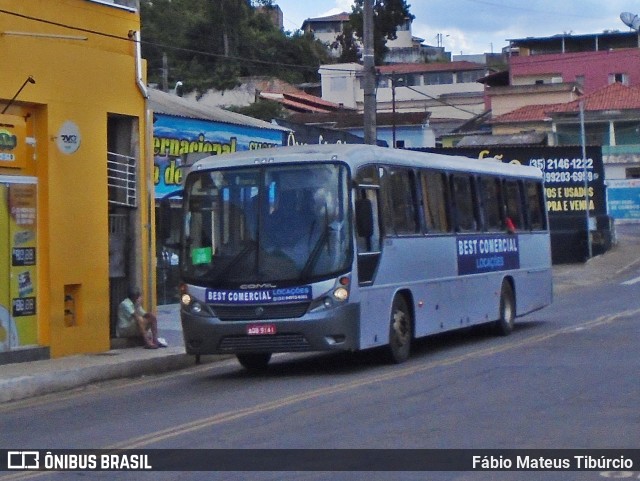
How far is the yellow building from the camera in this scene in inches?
663

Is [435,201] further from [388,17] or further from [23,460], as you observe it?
[388,17]

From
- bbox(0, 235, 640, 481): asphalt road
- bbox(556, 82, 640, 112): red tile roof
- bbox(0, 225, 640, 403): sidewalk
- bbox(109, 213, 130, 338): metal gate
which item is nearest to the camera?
bbox(0, 235, 640, 481): asphalt road

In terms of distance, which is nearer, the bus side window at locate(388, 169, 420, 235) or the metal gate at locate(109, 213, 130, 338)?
the bus side window at locate(388, 169, 420, 235)

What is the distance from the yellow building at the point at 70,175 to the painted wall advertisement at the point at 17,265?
0.01 m

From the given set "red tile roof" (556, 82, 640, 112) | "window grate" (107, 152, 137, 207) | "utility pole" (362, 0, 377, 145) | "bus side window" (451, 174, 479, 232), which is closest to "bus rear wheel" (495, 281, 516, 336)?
"bus side window" (451, 174, 479, 232)

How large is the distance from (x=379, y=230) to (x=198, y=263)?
251 cm

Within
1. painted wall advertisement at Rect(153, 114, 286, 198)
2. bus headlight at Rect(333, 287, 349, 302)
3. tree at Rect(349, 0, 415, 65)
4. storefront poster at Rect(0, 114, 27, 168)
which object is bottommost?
bus headlight at Rect(333, 287, 349, 302)

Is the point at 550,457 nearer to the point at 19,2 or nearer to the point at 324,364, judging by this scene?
the point at 324,364

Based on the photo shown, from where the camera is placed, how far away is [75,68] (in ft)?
59.1

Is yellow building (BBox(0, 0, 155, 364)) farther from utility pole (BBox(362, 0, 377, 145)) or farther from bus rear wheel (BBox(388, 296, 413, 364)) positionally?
utility pole (BBox(362, 0, 377, 145))

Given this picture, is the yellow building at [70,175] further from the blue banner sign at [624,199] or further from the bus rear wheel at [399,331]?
the blue banner sign at [624,199]

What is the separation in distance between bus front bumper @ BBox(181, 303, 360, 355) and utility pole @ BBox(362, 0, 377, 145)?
10.1 m

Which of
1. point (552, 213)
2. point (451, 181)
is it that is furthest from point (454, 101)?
point (451, 181)

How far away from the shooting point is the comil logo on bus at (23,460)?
934 cm
